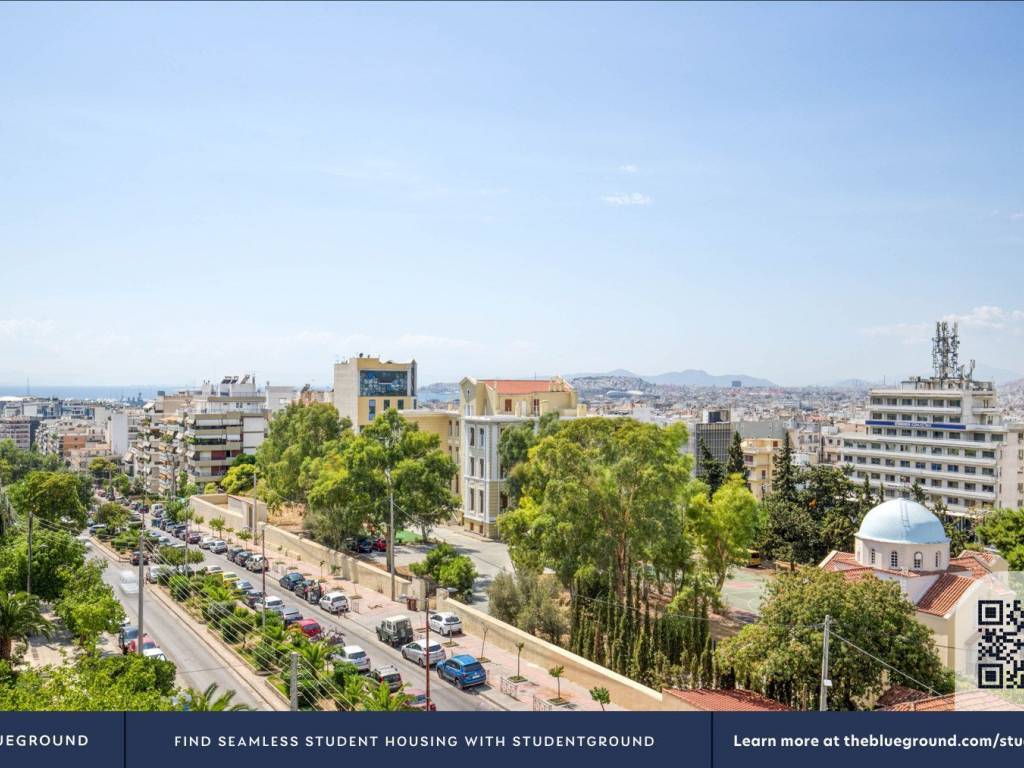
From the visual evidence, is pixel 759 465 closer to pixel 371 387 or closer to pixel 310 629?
pixel 371 387

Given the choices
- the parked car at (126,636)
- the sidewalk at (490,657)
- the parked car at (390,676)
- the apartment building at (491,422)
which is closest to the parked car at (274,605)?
the sidewalk at (490,657)

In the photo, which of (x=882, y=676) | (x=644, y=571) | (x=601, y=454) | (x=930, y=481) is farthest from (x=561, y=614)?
(x=930, y=481)

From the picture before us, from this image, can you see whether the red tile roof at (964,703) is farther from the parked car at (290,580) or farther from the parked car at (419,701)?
the parked car at (290,580)

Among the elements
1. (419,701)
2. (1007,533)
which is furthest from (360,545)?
(1007,533)

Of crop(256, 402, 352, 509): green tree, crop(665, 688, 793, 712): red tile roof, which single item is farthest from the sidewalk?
crop(256, 402, 352, 509): green tree

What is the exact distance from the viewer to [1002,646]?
17234mm

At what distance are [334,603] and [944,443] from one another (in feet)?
166

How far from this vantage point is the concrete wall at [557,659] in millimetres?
22281

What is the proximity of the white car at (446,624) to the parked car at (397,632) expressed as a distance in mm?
1207

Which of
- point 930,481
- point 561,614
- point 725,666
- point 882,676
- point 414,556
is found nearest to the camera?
point 882,676

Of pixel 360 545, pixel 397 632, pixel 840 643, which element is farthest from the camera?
pixel 360 545

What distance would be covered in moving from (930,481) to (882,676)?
1972 inches
